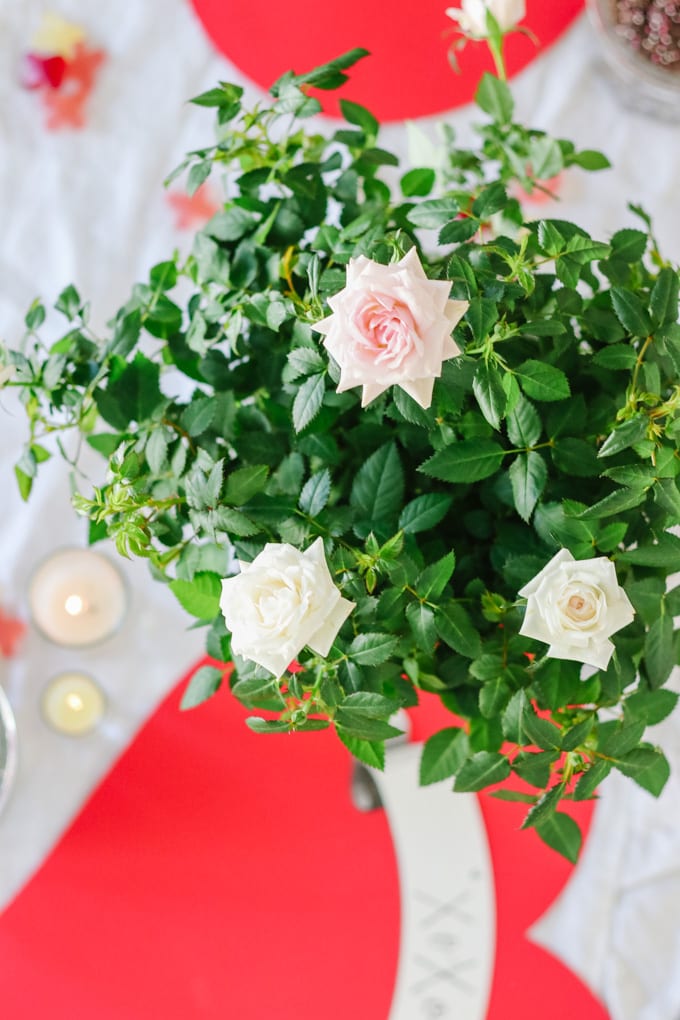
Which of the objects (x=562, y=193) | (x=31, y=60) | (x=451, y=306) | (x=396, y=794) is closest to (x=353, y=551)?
(x=451, y=306)

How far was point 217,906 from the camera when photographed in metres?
0.90

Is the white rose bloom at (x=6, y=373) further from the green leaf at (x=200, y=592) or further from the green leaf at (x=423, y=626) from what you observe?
the green leaf at (x=423, y=626)

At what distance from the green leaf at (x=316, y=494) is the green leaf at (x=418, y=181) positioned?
240 millimetres

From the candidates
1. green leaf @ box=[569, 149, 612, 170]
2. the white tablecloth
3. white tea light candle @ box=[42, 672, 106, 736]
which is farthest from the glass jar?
white tea light candle @ box=[42, 672, 106, 736]

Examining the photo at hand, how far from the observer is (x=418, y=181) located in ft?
2.09

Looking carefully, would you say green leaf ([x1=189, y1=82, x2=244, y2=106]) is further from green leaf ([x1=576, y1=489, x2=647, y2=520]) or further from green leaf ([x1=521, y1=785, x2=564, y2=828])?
green leaf ([x1=521, y1=785, x2=564, y2=828])

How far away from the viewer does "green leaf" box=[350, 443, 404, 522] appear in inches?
22.0

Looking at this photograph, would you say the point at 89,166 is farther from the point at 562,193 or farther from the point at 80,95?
the point at 562,193

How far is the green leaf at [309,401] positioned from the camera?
1.64 feet

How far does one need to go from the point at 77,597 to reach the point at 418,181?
509mm

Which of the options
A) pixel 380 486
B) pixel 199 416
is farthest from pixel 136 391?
pixel 380 486

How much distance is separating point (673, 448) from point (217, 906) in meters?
0.64

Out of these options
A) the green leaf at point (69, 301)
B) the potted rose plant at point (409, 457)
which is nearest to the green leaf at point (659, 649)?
the potted rose plant at point (409, 457)

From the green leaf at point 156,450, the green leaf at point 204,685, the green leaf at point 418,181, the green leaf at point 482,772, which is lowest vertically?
the green leaf at point 204,685
